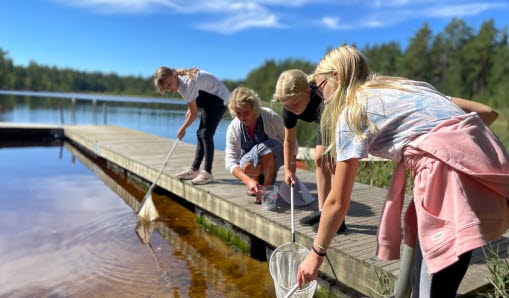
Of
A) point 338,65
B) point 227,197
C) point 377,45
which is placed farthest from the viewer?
point 377,45

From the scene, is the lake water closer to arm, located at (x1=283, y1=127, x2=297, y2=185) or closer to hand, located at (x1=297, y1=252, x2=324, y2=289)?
arm, located at (x1=283, y1=127, x2=297, y2=185)

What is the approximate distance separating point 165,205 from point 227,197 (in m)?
1.86

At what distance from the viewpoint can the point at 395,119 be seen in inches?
53.3

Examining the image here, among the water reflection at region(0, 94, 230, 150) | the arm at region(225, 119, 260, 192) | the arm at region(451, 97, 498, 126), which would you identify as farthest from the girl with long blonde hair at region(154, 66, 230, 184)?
the arm at region(451, 97, 498, 126)

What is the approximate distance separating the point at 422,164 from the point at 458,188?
0.43 ft

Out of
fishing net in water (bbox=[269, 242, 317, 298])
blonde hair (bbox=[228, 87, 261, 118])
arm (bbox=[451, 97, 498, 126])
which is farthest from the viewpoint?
blonde hair (bbox=[228, 87, 261, 118])

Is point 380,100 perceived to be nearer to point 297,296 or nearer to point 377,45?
point 297,296

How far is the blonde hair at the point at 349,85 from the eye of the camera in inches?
53.6

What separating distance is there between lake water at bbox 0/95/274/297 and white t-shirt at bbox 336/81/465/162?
1.93m

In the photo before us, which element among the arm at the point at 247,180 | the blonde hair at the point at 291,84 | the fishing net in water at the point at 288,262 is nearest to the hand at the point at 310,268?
the fishing net in water at the point at 288,262

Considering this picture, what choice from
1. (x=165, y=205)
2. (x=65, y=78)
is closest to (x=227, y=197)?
(x=165, y=205)

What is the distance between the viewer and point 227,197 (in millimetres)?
3928

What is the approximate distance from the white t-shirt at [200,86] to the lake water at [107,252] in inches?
16.9

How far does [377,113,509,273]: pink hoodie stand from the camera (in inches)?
47.4
